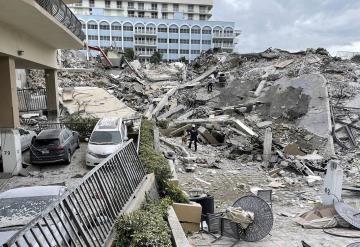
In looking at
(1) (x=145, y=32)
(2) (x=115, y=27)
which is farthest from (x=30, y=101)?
(1) (x=145, y=32)

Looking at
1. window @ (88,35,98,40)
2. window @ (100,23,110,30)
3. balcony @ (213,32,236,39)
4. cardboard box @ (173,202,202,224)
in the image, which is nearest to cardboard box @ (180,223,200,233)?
cardboard box @ (173,202,202,224)

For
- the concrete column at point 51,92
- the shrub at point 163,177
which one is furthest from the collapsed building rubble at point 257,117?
the concrete column at point 51,92

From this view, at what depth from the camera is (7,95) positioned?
47.6 ft

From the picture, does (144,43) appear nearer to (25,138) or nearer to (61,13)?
(25,138)

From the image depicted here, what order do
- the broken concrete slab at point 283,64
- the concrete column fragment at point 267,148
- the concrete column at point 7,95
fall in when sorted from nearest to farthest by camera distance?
the concrete column at point 7,95 → the concrete column fragment at point 267,148 → the broken concrete slab at point 283,64

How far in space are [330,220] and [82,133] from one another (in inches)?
638

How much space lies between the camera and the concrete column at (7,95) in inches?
563

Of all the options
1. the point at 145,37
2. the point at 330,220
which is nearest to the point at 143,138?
the point at 330,220

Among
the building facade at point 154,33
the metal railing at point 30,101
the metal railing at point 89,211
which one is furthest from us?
the building facade at point 154,33

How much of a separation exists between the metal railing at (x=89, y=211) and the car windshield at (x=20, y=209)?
1.28 m

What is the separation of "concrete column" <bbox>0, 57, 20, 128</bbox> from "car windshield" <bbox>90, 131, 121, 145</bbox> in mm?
3475

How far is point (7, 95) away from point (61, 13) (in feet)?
13.7

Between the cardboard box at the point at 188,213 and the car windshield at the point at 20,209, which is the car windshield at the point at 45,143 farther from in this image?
the car windshield at the point at 20,209

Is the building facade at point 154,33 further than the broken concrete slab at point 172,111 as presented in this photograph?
Yes
